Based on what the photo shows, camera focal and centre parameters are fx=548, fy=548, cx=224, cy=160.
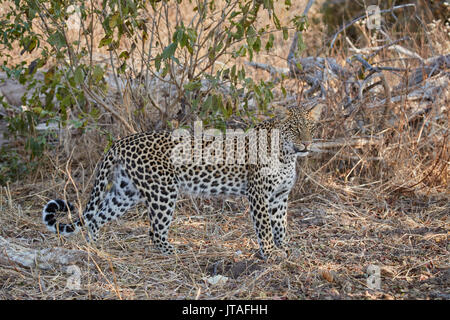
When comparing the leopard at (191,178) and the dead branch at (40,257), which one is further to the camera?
the leopard at (191,178)

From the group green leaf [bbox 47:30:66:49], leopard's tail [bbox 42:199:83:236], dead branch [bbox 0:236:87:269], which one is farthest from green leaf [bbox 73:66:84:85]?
dead branch [bbox 0:236:87:269]

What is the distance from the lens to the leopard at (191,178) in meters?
5.50

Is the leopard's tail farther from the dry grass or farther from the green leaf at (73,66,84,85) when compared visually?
the green leaf at (73,66,84,85)

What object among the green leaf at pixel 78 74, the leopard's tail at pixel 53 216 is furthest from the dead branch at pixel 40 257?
the green leaf at pixel 78 74

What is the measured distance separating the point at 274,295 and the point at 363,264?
47.7 inches

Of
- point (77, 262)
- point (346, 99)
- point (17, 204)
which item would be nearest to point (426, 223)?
point (346, 99)

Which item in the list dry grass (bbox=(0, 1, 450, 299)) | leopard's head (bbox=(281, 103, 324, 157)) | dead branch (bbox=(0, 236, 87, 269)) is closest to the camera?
dry grass (bbox=(0, 1, 450, 299))

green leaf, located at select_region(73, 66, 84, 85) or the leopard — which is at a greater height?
green leaf, located at select_region(73, 66, 84, 85)

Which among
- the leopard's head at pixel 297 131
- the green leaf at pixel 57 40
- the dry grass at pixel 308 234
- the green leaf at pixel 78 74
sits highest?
the green leaf at pixel 57 40

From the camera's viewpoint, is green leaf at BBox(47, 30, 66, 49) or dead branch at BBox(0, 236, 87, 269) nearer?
dead branch at BBox(0, 236, 87, 269)

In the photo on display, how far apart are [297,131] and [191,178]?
46.9 inches

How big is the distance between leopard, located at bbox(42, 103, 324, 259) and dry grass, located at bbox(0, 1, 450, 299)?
27 centimetres

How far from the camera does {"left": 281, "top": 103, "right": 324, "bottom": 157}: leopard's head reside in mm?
5473

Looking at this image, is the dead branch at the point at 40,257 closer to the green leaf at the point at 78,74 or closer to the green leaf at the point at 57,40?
the green leaf at the point at 78,74
